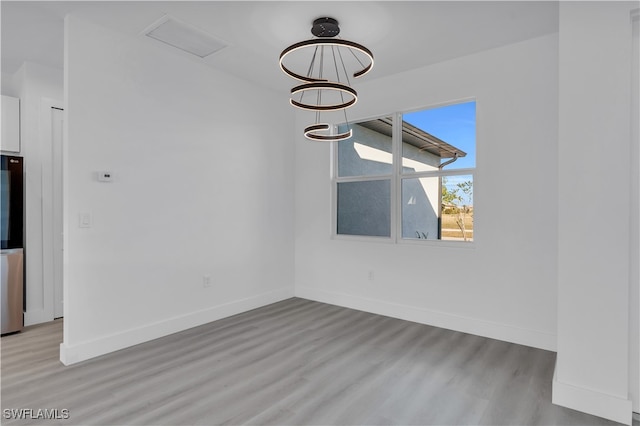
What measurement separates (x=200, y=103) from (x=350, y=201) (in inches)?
87.9

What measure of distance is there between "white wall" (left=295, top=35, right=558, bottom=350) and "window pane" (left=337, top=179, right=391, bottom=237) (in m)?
0.24

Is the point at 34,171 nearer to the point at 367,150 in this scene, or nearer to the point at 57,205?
the point at 57,205

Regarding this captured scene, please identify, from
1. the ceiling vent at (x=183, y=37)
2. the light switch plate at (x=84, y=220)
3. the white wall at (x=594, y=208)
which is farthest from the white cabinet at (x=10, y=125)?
the white wall at (x=594, y=208)

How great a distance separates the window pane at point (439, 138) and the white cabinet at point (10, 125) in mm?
4416

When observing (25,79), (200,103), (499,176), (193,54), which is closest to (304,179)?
(200,103)

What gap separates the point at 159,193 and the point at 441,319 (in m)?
3.30

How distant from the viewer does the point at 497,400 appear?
7.80 ft

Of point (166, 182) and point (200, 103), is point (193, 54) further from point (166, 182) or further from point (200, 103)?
point (166, 182)

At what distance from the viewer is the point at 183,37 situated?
3354 mm

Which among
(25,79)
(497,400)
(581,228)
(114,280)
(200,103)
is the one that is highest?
(25,79)

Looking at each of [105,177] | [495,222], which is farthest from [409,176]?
[105,177]

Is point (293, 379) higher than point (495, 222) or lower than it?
lower

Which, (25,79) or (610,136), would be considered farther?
(25,79)

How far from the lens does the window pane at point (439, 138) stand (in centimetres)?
383
